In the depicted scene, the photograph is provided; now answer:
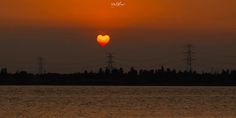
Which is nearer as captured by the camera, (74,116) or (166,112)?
(74,116)

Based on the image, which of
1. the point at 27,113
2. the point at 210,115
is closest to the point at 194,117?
the point at 210,115

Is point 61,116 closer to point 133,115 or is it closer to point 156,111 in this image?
point 133,115

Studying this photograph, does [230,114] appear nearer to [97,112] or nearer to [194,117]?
[194,117]

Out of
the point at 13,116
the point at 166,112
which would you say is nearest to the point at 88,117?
the point at 13,116

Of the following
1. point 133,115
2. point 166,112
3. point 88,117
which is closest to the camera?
point 88,117

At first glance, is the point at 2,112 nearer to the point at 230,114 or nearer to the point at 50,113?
the point at 50,113

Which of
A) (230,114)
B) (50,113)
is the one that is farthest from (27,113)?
(230,114)

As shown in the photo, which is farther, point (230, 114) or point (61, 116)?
point (230, 114)

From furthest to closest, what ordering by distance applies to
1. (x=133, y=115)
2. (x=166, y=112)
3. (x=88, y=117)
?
(x=166, y=112) < (x=133, y=115) < (x=88, y=117)
